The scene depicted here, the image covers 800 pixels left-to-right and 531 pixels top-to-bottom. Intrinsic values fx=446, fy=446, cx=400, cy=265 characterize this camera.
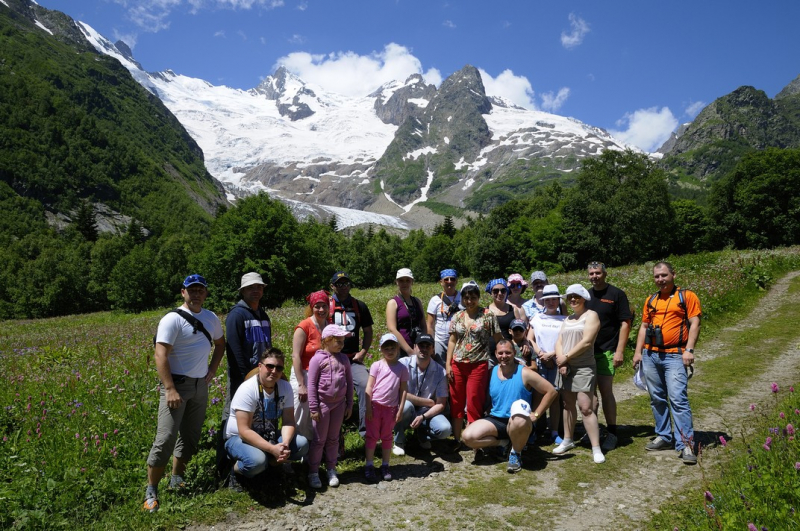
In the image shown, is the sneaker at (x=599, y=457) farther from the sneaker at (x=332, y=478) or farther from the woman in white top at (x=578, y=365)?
the sneaker at (x=332, y=478)

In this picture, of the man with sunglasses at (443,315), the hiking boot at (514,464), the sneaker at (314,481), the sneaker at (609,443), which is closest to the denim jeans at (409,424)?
the man with sunglasses at (443,315)

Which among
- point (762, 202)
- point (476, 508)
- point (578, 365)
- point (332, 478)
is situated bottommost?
point (476, 508)

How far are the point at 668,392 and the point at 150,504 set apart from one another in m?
6.53

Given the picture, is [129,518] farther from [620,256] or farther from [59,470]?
[620,256]

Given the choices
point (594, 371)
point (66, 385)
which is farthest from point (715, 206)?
point (66, 385)

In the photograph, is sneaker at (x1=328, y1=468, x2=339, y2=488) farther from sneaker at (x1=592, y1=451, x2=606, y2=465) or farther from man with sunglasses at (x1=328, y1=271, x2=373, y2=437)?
sneaker at (x1=592, y1=451, x2=606, y2=465)

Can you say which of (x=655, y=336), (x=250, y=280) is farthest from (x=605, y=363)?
(x=250, y=280)

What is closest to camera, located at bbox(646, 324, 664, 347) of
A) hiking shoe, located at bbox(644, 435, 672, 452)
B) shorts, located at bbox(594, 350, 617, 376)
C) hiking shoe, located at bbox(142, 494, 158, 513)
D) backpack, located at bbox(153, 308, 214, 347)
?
shorts, located at bbox(594, 350, 617, 376)

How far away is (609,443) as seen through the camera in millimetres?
6332

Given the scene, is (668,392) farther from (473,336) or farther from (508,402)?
(473,336)

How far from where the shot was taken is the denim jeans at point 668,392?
18.9 feet

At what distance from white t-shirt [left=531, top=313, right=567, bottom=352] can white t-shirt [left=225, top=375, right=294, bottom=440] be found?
3.66m

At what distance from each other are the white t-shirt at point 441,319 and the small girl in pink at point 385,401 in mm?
1323

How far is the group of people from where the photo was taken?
17.1 feet
